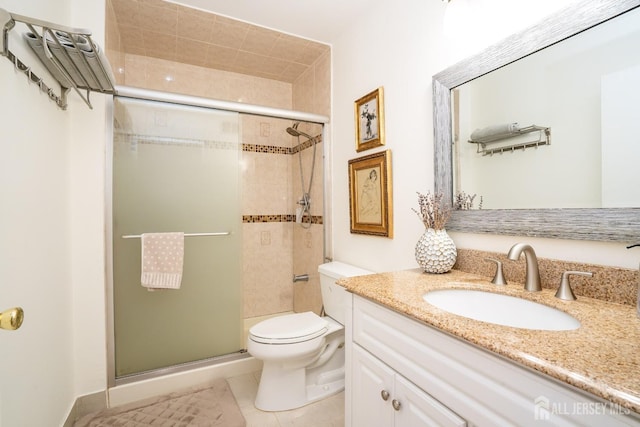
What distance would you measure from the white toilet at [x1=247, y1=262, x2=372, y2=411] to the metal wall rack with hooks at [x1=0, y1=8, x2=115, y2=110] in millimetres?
1413

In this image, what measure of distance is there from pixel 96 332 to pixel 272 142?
1991 millimetres

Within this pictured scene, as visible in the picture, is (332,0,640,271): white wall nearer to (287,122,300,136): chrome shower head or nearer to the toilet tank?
the toilet tank

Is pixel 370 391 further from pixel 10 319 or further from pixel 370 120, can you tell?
pixel 370 120

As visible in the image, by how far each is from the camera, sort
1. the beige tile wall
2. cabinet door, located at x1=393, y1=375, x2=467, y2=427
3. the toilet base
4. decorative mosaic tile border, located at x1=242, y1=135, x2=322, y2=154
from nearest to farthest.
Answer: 1. cabinet door, located at x1=393, y1=375, x2=467, y2=427
2. the toilet base
3. the beige tile wall
4. decorative mosaic tile border, located at x1=242, y1=135, x2=322, y2=154

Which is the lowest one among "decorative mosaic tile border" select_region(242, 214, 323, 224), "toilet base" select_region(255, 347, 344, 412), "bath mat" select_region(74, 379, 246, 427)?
"bath mat" select_region(74, 379, 246, 427)

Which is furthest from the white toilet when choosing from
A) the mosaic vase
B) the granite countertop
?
the granite countertop

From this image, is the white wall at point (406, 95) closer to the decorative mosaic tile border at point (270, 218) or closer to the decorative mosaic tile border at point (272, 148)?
the decorative mosaic tile border at point (272, 148)

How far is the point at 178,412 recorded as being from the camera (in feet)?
5.23

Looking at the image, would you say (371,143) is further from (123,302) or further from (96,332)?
(96,332)

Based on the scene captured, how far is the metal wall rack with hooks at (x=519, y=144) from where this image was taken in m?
1.02

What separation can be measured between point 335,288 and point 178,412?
1.06 metres

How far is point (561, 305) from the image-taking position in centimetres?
84

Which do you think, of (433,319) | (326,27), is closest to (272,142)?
(326,27)

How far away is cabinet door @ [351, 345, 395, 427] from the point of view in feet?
3.14
